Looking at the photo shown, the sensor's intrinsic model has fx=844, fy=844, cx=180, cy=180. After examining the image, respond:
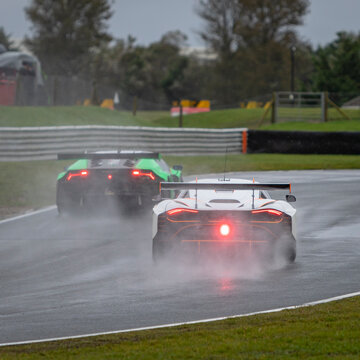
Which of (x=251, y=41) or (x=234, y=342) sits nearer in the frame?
(x=234, y=342)

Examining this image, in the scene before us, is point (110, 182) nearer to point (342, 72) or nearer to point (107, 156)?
point (107, 156)

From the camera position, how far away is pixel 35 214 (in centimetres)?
1577

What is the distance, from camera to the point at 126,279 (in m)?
9.30

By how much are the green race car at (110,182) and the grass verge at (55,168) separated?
6.84ft

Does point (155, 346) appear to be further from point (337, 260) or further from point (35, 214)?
point (35, 214)

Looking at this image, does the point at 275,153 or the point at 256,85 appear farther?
the point at 256,85

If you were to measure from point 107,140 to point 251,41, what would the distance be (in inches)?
2577

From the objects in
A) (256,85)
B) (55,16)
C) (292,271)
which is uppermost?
(55,16)

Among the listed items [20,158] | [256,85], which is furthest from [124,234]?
[256,85]

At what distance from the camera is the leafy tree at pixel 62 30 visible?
9231cm

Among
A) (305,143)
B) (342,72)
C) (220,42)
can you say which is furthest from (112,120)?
(220,42)

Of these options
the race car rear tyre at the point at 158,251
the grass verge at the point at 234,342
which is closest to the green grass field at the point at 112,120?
the race car rear tyre at the point at 158,251

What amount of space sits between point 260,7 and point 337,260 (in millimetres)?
82968

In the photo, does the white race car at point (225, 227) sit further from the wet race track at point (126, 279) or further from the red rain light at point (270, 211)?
the wet race track at point (126, 279)
